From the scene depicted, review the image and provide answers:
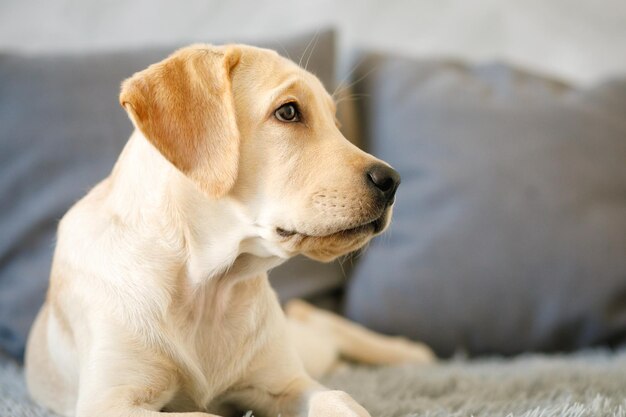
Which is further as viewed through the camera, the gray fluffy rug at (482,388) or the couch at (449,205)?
the couch at (449,205)

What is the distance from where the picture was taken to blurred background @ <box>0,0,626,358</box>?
2.26m

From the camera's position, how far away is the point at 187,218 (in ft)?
4.62

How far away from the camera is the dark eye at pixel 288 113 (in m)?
1.41

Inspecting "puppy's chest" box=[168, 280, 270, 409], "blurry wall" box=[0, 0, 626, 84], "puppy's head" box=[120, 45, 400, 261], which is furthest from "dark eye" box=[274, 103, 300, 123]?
"blurry wall" box=[0, 0, 626, 84]

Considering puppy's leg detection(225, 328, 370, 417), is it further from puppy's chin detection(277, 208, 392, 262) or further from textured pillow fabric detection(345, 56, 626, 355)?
textured pillow fabric detection(345, 56, 626, 355)

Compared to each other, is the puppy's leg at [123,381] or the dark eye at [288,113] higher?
the dark eye at [288,113]

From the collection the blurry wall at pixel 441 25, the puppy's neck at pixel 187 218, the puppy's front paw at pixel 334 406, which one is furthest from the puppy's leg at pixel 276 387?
the blurry wall at pixel 441 25

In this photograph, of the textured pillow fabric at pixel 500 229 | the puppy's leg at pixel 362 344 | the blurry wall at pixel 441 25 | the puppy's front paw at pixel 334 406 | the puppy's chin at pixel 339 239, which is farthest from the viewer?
the blurry wall at pixel 441 25

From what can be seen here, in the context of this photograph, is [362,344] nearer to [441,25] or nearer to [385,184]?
[385,184]

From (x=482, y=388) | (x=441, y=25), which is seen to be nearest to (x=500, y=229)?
(x=482, y=388)

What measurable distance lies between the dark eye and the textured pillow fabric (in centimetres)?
107

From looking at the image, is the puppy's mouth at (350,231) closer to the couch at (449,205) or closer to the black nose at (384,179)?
the black nose at (384,179)

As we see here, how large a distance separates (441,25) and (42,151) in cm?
174

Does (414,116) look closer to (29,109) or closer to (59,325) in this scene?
(29,109)
